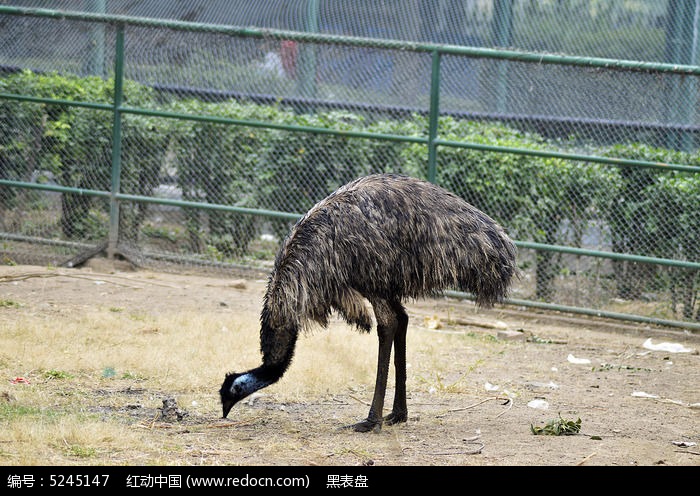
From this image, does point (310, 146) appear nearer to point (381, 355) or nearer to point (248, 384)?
point (381, 355)

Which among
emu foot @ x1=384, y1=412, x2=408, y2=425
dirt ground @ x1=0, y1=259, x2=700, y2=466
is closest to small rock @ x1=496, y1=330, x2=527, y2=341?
dirt ground @ x1=0, y1=259, x2=700, y2=466

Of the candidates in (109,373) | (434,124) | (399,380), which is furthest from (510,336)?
(109,373)

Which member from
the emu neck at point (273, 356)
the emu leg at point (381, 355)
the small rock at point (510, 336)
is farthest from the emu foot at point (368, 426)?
the small rock at point (510, 336)

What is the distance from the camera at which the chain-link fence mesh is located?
9.22 meters

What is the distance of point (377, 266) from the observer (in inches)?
211

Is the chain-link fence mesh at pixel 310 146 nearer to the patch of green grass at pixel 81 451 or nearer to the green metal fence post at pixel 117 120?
the green metal fence post at pixel 117 120

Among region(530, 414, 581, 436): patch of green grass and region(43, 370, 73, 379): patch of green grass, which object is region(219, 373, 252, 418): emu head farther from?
region(530, 414, 581, 436): patch of green grass

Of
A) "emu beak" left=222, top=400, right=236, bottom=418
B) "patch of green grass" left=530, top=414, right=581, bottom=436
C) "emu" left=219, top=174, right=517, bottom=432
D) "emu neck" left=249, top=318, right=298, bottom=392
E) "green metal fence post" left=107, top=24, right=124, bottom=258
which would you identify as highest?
"green metal fence post" left=107, top=24, right=124, bottom=258

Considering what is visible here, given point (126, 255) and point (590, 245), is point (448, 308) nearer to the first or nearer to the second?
point (590, 245)

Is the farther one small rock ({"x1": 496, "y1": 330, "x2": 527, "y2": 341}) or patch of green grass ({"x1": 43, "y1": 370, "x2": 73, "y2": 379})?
small rock ({"x1": 496, "y1": 330, "x2": 527, "y2": 341})

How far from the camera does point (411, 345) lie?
7.86m

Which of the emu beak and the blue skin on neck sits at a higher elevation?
the blue skin on neck

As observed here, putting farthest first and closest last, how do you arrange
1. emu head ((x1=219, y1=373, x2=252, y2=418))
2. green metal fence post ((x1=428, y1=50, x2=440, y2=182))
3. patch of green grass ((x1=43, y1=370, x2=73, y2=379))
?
1. green metal fence post ((x1=428, y1=50, x2=440, y2=182))
2. patch of green grass ((x1=43, y1=370, x2=73, y2=379))
3. emu head ((x1=219, y1=373, x2=252, y2=418))
